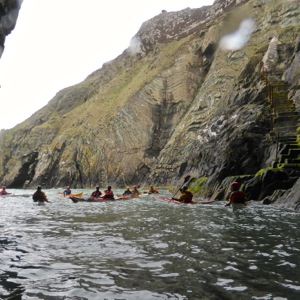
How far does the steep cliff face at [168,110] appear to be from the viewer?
3806 cm

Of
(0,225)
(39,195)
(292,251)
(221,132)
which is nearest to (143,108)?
(221,132)

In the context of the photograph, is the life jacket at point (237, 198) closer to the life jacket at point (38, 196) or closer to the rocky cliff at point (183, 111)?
the rocky cliff at point (183, 111)

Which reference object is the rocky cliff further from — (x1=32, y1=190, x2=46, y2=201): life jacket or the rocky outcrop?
the rocky outcrop

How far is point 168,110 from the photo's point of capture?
83.6 meters

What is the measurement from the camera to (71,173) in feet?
279

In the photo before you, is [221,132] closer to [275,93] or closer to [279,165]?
[275,93]

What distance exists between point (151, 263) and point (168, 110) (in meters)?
77.7

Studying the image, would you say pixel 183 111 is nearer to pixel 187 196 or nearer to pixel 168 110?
pixel 168 110

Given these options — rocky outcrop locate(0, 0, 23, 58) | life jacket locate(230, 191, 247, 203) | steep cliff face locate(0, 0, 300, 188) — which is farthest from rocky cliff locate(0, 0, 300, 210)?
rocky outcrop locate(0, 0, 23, 58)

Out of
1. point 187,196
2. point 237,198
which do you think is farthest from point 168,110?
point 237,198

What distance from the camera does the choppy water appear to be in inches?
213

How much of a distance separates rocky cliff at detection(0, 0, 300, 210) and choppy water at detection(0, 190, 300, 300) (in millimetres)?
17082

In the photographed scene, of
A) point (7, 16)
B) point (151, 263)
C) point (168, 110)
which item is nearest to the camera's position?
point (151, 263)

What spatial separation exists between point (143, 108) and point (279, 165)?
203ft
